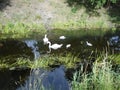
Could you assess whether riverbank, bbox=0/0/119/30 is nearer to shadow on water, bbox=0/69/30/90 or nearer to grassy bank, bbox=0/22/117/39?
grassy bank, bbox=0/22/117/39

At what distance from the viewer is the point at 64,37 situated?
20750 mm

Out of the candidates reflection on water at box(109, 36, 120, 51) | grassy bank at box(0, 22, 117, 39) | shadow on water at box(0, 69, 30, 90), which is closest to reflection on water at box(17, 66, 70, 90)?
shadow on water at box(0, 69, 30, 90)

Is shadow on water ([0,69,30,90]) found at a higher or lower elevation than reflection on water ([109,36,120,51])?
higher

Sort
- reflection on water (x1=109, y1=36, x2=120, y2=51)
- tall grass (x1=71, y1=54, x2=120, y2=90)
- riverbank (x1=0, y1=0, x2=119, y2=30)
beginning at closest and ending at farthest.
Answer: tall grass (x1=71, y1=54, x2=120, y2=90), reflection on water (x1=109, y1=36, x2=120, y2=51), riverbank (x1=0, y1=0, x2=119, y2=30)

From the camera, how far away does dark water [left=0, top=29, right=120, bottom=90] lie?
12188 mm

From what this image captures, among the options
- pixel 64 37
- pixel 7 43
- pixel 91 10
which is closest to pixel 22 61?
pixel 7 43

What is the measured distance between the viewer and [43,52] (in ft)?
56.3

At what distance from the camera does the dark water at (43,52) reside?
1219cm

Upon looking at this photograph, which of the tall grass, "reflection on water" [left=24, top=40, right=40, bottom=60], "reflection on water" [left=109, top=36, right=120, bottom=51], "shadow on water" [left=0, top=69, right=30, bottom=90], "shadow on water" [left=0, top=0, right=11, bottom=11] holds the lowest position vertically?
"reflection on water" [left=109, top=36, right=120, bottom=51]

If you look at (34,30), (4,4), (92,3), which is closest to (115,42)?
(34,30)

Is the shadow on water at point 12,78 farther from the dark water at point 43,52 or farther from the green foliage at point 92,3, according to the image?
the green foliage at point 92,3

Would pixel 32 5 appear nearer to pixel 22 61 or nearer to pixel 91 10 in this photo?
pixel 91 10

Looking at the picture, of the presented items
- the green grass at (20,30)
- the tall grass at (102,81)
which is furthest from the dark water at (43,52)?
the tall grass at (102,81)

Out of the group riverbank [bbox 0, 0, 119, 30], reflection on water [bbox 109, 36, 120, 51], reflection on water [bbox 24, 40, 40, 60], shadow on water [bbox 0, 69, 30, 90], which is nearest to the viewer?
shadow on water [bbox 0, 69, 30, 90]
